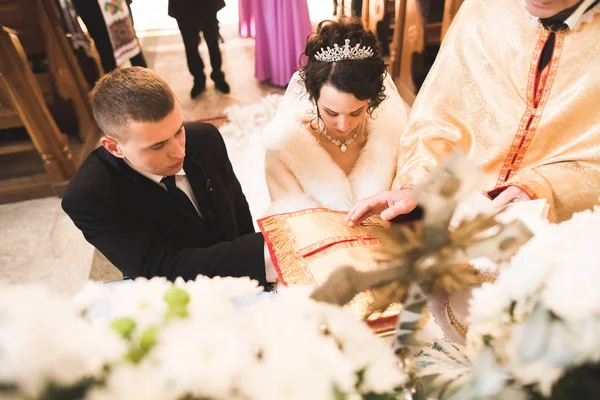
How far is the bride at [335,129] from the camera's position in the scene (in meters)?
1.62

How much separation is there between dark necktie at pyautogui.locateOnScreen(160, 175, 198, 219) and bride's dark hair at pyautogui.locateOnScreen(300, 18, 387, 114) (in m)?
0.64

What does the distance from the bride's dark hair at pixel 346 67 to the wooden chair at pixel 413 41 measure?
1.83 meters

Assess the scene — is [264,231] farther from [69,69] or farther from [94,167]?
[69,69]

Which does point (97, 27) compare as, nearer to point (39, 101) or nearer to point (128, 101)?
point (39, 101)

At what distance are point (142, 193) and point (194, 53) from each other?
9.57ft

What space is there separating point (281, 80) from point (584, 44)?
303cm

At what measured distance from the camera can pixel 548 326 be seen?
0.36 m

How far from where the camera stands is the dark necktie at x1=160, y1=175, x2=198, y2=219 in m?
1.43

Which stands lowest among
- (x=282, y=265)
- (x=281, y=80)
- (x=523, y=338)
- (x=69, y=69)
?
(x=281, y=80)

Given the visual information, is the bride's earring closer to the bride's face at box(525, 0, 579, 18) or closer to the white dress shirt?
the white dress shirt

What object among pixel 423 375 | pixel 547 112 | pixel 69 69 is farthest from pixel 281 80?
pixel 423 375

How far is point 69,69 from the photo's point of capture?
3.30m

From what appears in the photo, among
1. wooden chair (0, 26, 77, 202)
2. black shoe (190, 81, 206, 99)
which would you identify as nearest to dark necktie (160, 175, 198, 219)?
wooden chair (0, 26, 77, 202)

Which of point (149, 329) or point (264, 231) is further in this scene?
point (264, 231)
